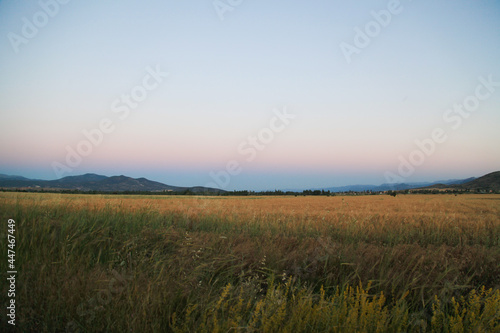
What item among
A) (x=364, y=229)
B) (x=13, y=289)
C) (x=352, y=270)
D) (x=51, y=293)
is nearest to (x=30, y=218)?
(x=13, y=289)

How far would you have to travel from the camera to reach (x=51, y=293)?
3.40 m

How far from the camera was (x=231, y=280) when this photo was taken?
14.9ft

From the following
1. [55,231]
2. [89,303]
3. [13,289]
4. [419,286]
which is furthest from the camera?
[55,231]

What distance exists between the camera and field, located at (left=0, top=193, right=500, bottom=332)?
3006 millimetres

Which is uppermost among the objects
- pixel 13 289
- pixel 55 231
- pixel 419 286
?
pixel 55 231

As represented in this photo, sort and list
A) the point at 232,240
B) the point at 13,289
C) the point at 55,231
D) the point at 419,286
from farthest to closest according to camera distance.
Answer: the point at 232,240 → the point at 55,231 → the point at 419,286 → the point at 13,289

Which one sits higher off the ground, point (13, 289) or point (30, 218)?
point (30, 218)

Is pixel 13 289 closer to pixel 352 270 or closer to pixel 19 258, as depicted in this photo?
pixel 19 258

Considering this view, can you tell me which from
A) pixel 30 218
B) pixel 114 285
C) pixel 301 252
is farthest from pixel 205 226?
pixel 114 285

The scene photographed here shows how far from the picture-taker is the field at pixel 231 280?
9.86 ft

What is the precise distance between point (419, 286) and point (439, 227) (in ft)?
20.8

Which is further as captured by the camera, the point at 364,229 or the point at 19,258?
the point at 364,229

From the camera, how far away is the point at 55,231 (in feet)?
18.1

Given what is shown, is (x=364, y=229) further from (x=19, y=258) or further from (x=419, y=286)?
(x=19, y=258)
